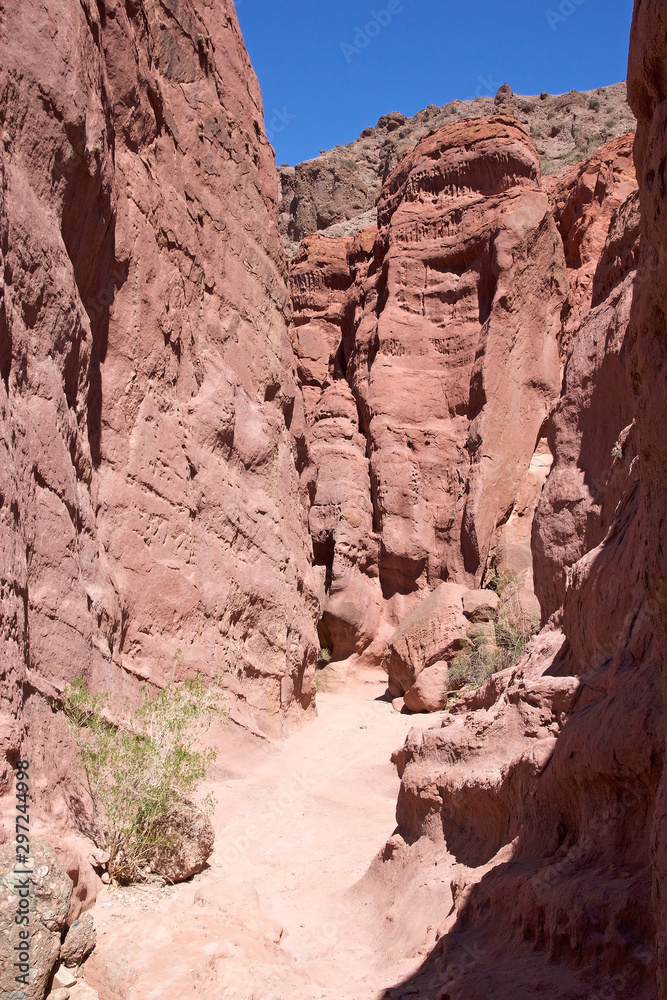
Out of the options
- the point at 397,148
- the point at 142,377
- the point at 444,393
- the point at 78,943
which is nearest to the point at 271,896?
the point at 78,943

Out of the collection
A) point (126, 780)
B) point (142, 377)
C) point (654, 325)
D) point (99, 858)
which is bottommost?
point (99, 858)

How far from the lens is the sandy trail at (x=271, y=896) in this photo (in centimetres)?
418

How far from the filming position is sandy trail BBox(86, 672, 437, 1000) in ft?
13.7

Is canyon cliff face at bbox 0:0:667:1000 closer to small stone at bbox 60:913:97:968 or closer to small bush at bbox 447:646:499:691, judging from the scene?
small stone at bbox 60:913:97:968

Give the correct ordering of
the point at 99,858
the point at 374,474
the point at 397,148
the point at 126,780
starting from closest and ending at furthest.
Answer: the point at 99,858 < the point at 126,780 < the point at 374,474 < the point at 397,148

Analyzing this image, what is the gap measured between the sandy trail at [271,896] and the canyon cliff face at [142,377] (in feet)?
3.50

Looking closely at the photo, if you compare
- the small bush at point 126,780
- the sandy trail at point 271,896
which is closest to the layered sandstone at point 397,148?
the sandy trail at point 271,896

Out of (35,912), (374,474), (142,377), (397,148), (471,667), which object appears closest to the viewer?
(35,912)

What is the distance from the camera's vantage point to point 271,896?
20.5 feet

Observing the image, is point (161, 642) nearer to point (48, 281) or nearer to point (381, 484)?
point (48, 281)

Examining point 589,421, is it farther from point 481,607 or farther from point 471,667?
point 481,607

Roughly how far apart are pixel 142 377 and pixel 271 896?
5.54 metres

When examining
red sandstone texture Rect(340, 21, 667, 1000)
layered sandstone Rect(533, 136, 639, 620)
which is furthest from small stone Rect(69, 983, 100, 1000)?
layered sandstone Rect(533, 136, 639, 620)

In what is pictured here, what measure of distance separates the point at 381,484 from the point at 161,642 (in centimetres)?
1097
